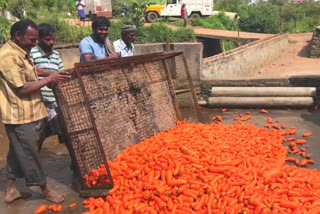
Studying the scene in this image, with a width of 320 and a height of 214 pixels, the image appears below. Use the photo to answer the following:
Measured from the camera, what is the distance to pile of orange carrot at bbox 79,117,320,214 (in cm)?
327

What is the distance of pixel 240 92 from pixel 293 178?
3.94 meters

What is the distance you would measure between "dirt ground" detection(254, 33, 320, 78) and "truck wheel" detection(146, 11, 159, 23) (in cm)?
1113

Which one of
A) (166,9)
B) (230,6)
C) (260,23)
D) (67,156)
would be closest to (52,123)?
(67,156)

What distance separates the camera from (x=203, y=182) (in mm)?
3539

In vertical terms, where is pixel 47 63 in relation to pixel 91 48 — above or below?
below

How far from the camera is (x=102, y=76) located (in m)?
4.27

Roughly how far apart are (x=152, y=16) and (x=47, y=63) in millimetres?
23677

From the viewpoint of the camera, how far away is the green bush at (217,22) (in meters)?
26.2

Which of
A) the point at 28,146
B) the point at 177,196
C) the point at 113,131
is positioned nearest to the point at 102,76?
the point at 113,131

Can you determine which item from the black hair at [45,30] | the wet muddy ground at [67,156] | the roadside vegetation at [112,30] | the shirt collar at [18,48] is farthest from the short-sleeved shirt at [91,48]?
the roadside vegetation at [112,30]

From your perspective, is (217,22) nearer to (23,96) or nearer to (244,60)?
(244,60)

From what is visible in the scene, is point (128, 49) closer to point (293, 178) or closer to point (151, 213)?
point (151, 213)

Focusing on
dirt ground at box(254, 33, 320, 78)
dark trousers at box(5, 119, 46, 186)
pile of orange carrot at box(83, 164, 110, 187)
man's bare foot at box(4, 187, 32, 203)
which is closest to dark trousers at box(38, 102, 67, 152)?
dark trousers at box(5, 119, 46, 186)

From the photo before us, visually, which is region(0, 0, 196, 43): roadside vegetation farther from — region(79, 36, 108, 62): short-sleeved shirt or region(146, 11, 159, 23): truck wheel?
region(146, 11, 159, 23): truck wheel
